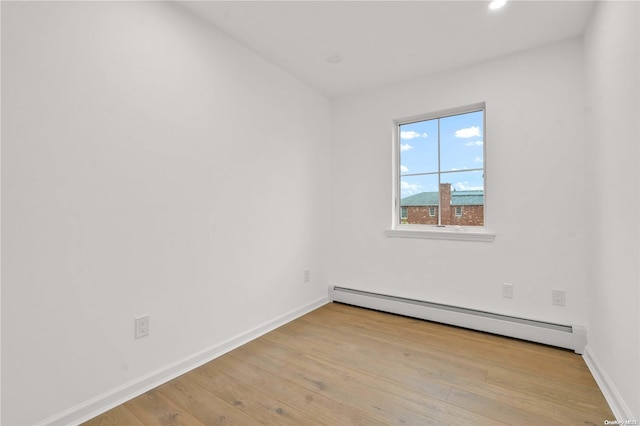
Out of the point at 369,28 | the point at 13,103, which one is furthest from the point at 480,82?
the point at 13,103

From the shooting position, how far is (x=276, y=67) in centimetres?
268

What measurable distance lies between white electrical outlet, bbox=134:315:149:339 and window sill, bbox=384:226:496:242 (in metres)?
2.20

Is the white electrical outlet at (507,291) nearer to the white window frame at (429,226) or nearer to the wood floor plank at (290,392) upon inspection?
the white window frame at (429,226)

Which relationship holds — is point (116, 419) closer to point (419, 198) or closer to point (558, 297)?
point (419, 198)

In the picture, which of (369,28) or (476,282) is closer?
(369,28)

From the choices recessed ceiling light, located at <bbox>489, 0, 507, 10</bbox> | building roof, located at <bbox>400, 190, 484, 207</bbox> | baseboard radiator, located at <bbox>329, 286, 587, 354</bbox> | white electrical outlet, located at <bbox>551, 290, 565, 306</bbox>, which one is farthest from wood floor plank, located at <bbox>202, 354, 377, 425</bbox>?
recessed ceiling light, located at <bbox>489, 0, 507, 10</bbox>

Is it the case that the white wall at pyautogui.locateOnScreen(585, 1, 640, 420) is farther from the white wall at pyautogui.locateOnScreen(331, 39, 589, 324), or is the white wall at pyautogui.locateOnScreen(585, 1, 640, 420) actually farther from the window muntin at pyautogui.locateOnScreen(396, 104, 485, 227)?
the window muntin at pyautogui.locateOnScreen(396, 104, 485, 227)

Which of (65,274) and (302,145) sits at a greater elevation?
(302,145)

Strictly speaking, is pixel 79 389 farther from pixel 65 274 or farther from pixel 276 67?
pixel 276 67

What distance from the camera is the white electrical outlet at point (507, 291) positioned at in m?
2.44

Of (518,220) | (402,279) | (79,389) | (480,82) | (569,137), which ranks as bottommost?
(79,389)

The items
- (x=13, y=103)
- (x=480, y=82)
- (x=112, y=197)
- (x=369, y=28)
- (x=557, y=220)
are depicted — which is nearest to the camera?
(x=13, y=103)

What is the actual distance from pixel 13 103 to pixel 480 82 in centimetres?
309

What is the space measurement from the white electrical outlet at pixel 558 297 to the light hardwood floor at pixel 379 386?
342 mm
